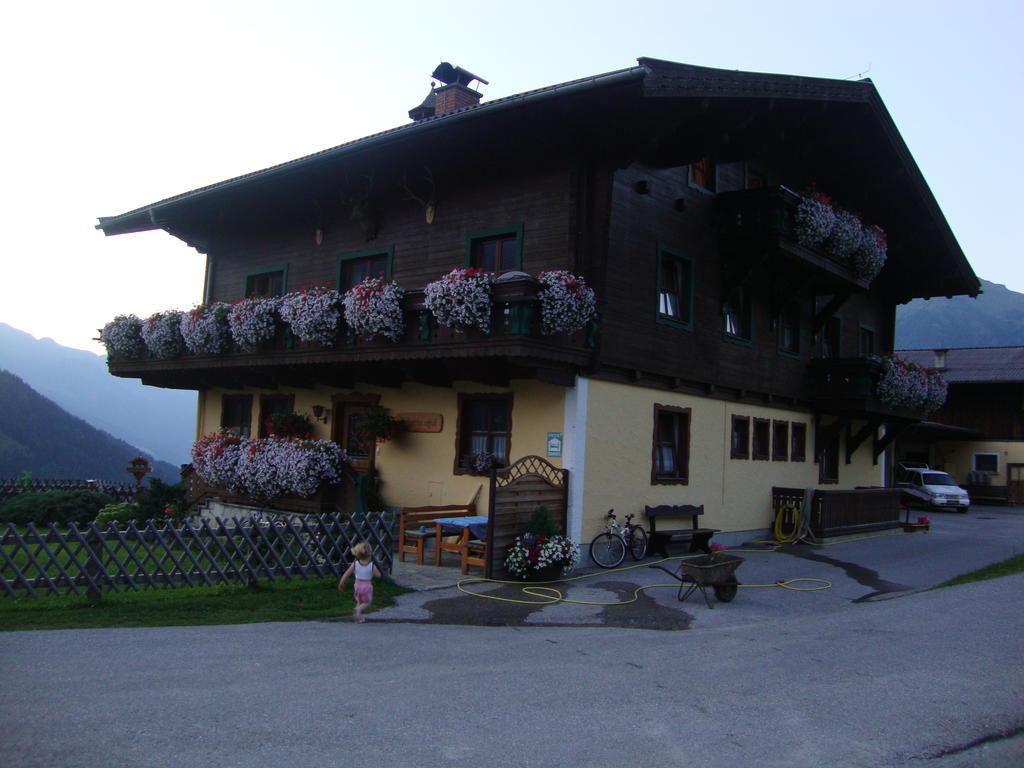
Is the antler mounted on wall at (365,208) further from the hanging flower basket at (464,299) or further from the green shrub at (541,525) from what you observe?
the green shrub at (541,525)

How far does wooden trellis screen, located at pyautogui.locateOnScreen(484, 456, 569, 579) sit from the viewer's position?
13.1 metres

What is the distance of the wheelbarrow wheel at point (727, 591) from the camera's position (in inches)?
481

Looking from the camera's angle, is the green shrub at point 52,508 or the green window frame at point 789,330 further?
the green shrub at point 52,508

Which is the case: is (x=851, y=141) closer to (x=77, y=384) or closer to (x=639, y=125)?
(x=639, y=125)

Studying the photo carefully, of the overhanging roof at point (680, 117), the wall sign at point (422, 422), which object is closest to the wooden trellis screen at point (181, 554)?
the wall sign at point (422, 422)

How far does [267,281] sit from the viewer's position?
20391 mm

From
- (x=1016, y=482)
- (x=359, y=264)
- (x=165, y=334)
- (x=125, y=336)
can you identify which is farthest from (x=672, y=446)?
(x=1016, y=482)

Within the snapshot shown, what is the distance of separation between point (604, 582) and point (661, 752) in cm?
771

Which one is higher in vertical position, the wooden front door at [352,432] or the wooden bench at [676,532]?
the wooden front door at [352,432]

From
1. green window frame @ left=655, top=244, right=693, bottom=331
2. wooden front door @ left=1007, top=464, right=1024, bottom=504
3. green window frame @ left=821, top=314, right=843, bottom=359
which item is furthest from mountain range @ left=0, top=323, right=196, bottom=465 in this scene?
green window frame @ left=655, top=244, right=693, bottom=331

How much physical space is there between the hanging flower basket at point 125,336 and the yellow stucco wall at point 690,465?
1137 centimetres

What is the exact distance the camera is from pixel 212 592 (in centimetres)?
1109

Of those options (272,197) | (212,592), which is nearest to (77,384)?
(272,197)

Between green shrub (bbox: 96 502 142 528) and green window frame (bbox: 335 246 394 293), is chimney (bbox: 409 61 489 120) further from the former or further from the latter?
green shrub (bbox: 96 502 142 528)
